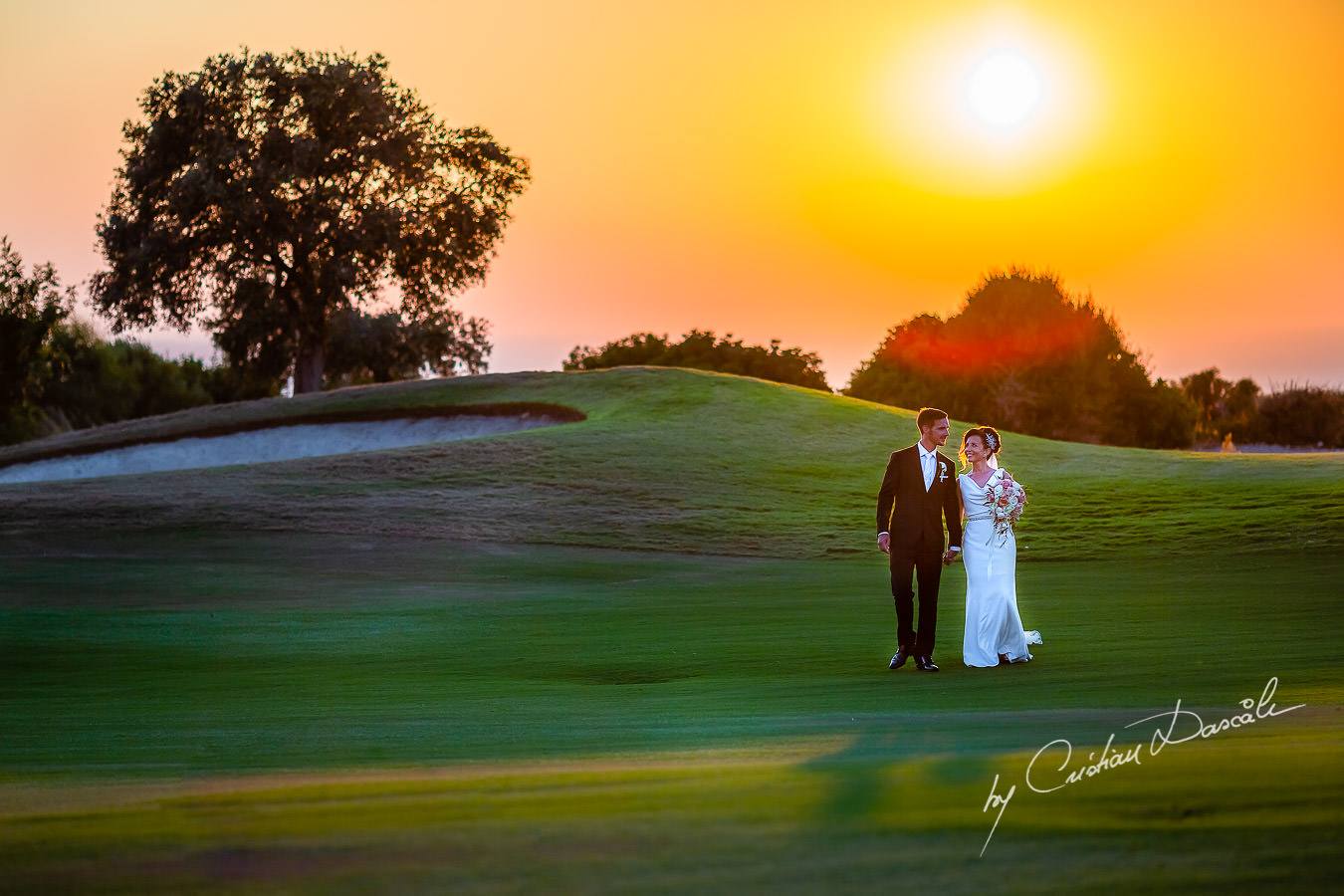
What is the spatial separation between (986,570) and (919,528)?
77 centimetres

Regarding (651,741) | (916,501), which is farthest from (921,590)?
(651,741)

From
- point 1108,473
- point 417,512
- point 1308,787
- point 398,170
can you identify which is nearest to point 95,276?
point 398,170

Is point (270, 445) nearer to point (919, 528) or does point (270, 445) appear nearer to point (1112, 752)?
point (919, 528)

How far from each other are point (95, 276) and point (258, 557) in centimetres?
3913

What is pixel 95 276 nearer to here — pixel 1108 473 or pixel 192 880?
pixel 1108 473

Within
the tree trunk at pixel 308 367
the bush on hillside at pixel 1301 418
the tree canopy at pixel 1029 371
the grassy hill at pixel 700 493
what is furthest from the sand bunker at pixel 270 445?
the bush on hillside at pixel 1301 418

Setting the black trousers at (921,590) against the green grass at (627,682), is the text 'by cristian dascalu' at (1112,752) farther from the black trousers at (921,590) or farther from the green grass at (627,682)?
the black trousers at (921,590)

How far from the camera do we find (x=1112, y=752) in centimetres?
587

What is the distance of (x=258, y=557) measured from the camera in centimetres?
2419

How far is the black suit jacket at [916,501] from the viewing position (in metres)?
12.7

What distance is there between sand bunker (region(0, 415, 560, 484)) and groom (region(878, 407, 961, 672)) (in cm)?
3073

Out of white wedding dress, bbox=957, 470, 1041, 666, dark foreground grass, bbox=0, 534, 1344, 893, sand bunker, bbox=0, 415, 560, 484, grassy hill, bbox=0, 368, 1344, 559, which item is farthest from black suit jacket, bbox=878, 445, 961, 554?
sand bunker, bbox=0, 415, 560, 484

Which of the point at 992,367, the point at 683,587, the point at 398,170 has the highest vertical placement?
the point at 398,170

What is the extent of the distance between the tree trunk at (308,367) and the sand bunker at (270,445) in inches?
541
